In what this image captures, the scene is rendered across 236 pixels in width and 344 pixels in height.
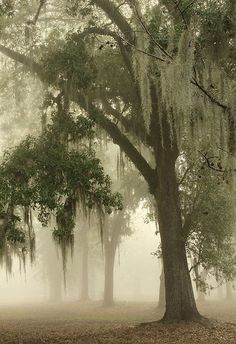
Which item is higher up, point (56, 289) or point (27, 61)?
point (27, 61)

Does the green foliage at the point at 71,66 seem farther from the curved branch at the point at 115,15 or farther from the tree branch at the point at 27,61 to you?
the curved branch at the point at 115,15

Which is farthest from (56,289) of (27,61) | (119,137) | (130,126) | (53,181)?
(53,181)

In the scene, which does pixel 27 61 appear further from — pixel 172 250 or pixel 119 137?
pixel 172 250

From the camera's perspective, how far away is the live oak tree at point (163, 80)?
34.4 feet

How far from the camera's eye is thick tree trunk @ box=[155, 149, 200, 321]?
45.2 feet

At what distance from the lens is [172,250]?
559 inches

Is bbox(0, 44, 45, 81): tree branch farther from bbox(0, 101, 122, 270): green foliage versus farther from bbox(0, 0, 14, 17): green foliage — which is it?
bbox(0, 101, 122, 270): green foliage

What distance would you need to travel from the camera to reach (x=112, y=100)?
613 inches

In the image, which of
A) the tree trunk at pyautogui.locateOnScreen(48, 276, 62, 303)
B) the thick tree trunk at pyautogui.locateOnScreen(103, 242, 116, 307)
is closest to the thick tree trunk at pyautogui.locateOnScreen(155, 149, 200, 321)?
the thick tree trunk at pyautogui.locateOnScreen(103, 242, 116, 307)

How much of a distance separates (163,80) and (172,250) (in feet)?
19.4

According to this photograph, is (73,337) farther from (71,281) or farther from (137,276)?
(137,276)

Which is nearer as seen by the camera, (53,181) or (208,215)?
(53,181)

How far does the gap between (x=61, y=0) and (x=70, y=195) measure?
32.8ft

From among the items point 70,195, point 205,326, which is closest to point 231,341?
point 205,326
